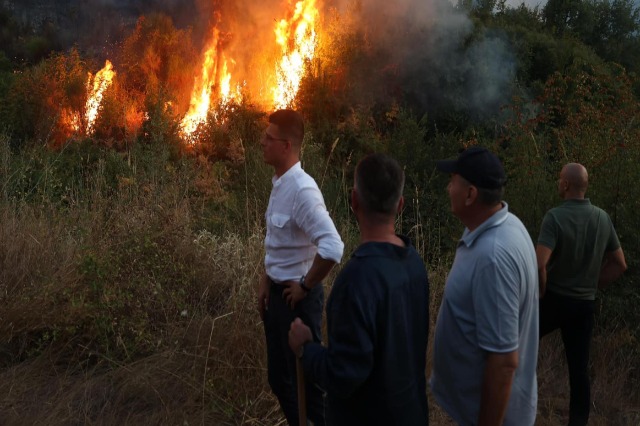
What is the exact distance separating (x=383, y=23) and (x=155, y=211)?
38.4ft

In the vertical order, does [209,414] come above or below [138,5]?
below

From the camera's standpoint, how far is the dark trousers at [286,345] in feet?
11.5

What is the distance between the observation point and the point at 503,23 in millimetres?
18984

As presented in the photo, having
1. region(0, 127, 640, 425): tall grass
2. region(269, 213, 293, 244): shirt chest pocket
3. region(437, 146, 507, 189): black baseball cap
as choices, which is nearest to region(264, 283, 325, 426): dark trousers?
region(269, 213, 293, 244): shirt chest pocket

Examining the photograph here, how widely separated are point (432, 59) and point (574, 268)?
12.3 metres

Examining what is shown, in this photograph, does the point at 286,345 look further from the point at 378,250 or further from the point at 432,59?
the point at 432,59

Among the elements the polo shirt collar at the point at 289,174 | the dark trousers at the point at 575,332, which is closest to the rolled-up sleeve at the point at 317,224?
the polo shirt collar at the point at 289,174

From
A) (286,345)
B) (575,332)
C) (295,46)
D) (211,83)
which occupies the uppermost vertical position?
(295,46)

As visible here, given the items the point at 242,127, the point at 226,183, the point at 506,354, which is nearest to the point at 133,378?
the point at 506,354

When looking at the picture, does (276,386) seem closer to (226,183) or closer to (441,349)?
(441,349)

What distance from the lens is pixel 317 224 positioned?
3426mm

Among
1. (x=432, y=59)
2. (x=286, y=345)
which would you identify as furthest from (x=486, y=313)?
(x=432, y=59)

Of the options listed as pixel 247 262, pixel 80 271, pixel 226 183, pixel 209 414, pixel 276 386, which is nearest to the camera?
pixel 276 386

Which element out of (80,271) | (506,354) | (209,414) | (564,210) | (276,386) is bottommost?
(209,414)
